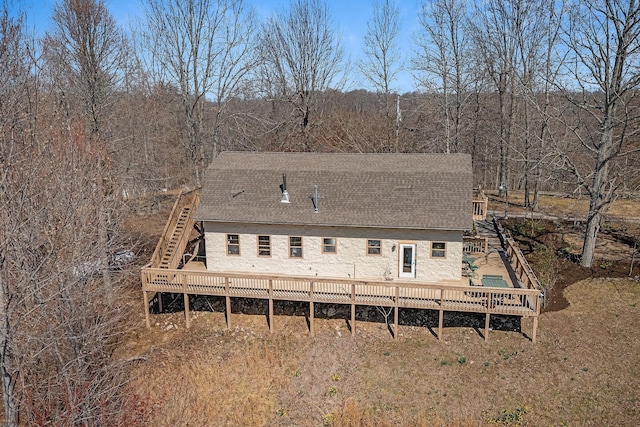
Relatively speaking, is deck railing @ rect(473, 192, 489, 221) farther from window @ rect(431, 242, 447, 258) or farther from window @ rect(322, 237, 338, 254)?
window @ rect(322, 237, 338, 254)

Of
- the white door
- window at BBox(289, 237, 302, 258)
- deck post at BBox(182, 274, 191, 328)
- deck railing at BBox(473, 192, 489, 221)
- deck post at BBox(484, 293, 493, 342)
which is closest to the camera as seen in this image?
deck post at BBox(484, 293, 493, 342)

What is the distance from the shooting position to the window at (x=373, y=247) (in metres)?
16.3

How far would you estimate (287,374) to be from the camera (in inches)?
552

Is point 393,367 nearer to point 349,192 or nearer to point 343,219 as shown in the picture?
point 343,219

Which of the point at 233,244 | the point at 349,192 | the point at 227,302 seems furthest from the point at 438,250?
the point at 227,302

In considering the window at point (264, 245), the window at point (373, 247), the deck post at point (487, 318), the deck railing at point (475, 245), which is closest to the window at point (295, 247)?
the window at point (264, 245)

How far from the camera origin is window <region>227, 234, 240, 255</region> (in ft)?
56.3

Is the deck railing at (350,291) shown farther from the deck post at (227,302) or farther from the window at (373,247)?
the window at (373,247)

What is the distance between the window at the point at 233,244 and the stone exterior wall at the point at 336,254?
12 centimetres

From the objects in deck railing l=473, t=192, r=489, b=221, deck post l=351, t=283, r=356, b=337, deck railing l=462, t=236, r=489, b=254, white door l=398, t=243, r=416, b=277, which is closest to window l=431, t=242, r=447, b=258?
white door l=398, t=243, r=416, b=277

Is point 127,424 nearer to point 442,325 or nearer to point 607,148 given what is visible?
point 442,325

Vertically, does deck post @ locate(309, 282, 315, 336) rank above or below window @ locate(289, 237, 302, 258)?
below

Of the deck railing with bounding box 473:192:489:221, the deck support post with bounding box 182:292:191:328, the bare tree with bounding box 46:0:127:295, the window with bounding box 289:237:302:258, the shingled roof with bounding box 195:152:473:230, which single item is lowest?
the deck support post with bounding box 182:292:191:328

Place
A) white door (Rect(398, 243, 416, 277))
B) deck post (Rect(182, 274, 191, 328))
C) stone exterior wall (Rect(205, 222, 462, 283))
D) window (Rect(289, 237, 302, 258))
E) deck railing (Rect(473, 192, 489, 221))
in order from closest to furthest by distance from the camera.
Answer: stone exterior wall (Rect(205, 222, 462, 283)), white door (Rect(398, 243, 416, 277)), deck post (Rect(182, 274, 191, 328)), window (Rect(289, 237, 302, 258)), deck railing (Rect(473, 192, 489, 221))
